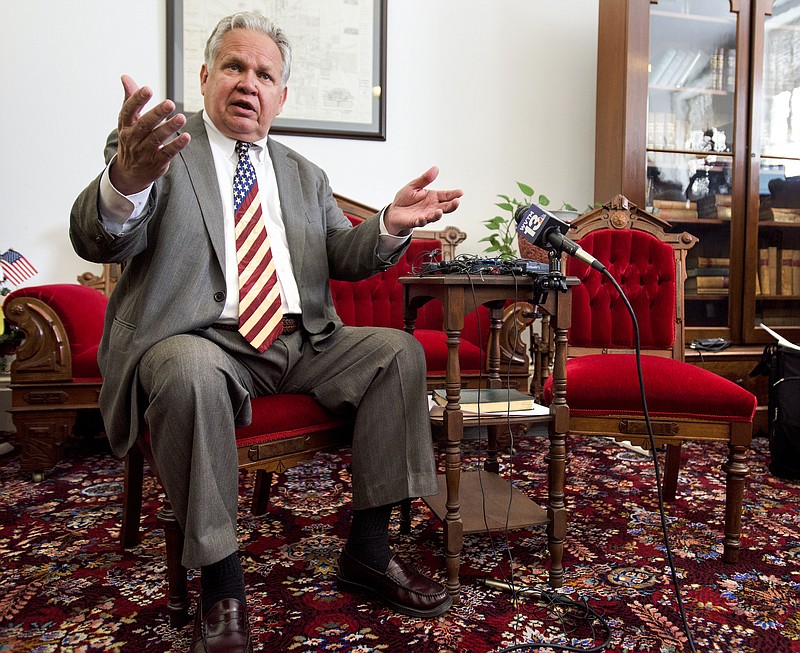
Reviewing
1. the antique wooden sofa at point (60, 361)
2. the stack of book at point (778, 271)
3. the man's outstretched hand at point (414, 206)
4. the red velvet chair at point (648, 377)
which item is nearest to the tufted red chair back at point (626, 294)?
the red velvet chair at point (648, 377)

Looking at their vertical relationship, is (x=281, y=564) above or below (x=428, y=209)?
below

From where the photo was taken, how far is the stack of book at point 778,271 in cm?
330

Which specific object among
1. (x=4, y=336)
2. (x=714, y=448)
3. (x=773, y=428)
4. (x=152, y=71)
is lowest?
(x=714, y=448)

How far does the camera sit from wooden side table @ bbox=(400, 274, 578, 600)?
55.6 inches

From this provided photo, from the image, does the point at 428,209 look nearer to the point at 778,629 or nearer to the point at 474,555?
the point at 474,555

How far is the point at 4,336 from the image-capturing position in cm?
242

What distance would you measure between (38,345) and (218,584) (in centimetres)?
170

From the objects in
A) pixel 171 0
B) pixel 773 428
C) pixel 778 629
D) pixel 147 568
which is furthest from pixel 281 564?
pixel 171 0

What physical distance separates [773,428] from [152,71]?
3.31 meters

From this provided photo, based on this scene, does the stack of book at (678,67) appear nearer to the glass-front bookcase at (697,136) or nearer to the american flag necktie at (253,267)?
the glass-front bookcase at (697,136)

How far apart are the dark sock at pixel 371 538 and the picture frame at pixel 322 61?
2.31m

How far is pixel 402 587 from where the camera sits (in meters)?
1.35

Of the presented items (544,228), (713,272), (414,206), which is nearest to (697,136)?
(713,272)

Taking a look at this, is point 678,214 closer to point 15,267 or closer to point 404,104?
point 404,104
